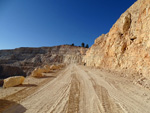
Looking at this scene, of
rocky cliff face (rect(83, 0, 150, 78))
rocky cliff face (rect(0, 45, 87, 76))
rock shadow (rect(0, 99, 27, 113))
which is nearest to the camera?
rock shadow (rect(0, 99, 27, 113))

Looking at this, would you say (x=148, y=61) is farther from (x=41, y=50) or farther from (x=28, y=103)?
(x=41, y=50)

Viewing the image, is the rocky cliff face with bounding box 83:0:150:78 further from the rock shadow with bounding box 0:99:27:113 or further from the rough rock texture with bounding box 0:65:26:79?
the rough rock texture with bounding box 0:65:26:79

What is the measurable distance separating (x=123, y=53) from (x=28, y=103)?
1409 centimetres

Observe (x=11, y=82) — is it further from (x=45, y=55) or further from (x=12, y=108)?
(x=45, y=55)

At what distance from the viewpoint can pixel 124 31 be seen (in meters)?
15.1

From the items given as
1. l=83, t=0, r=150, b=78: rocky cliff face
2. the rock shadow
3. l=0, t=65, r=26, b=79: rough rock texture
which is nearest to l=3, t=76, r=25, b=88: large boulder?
the rock shadow

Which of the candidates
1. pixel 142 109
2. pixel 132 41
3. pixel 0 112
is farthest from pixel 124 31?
pixel 0 112

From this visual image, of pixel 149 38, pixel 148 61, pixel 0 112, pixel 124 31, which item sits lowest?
pixel 0 112

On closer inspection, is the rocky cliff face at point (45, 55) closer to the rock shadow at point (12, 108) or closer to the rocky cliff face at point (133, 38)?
the rocky cliff face at point (133, 38)

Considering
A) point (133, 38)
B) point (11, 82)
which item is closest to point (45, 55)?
point (133, 38)

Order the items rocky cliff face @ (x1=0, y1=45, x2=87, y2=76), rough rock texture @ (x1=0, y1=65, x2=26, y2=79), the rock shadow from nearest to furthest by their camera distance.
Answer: the rock shadow, rough rock texture @ (x1=0, y1=65, x2=26, y2=79), rocky cliff face @ (x1=0, y1=45, x2=87, y2=76)

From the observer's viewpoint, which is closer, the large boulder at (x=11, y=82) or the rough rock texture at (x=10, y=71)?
the large boulder at (x=11, y=82)

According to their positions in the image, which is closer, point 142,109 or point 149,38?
point 142,109

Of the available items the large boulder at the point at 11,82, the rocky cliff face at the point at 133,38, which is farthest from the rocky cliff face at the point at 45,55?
the large boulder at the point at 11,82
